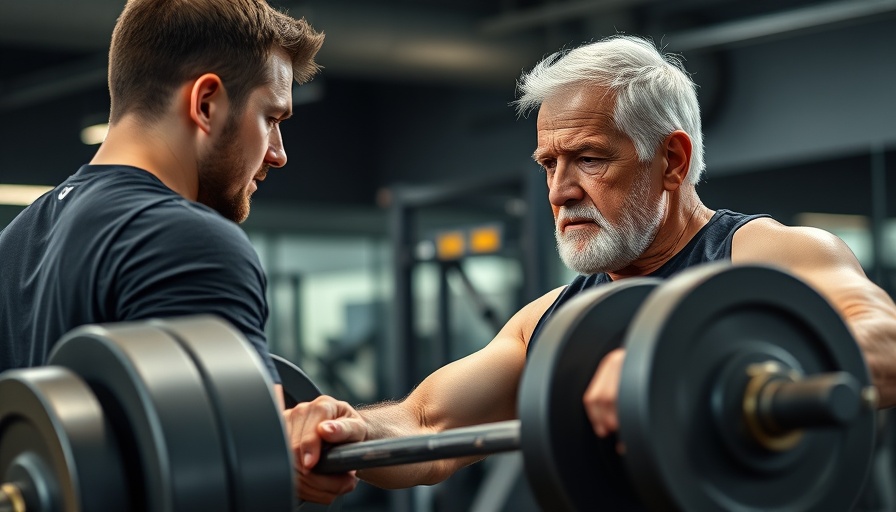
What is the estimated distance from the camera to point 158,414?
1330mm

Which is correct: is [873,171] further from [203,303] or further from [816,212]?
[203,303]

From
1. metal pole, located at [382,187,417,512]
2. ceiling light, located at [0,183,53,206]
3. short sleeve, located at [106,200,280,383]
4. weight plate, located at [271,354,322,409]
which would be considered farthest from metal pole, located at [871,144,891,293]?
ceiling light, located at [0,183,53,206]

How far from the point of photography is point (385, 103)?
9836 millimetres

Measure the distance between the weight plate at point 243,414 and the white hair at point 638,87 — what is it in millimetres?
1187

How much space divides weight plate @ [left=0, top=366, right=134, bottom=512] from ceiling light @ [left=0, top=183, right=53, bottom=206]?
7066 millimetres

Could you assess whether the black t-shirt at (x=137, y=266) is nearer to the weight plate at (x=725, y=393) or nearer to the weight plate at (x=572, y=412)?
the weight plate at (x=572, y=412)

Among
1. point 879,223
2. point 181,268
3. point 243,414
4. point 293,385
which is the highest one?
point 181,268

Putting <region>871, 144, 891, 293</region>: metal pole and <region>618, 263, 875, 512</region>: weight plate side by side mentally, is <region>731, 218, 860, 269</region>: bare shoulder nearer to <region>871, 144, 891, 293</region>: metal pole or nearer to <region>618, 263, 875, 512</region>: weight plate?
<region>618, 263, 875, 512</region>: weight plate

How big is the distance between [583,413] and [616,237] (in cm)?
98

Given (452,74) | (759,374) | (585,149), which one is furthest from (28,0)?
(759,374)

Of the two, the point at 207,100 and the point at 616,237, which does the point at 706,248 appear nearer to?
the point at 616,237

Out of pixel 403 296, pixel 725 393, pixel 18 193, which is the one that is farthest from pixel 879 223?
pixel 18 193

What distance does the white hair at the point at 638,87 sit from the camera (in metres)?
2.38

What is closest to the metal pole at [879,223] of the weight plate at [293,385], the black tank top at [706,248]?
the black tank top at [706,248]
